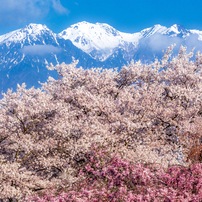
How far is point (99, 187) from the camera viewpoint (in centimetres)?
857

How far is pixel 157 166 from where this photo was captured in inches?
396

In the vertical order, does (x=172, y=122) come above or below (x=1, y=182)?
above

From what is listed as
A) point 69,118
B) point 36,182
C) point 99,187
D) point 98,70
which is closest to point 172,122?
point 69,118

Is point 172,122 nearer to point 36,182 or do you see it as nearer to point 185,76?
point 185,76

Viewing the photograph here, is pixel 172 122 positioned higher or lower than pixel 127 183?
higher

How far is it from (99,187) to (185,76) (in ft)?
71.0

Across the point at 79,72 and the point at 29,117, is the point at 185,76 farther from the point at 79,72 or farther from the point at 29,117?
the point at 29,117

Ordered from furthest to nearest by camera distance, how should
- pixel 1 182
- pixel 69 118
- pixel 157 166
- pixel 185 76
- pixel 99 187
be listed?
pixel 185 76, pixel 69 118, pixel 1 182, pixel 157 166, pixel 99 187

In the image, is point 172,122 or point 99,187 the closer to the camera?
point 99,187

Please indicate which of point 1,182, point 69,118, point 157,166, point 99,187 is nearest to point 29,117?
point 69,118

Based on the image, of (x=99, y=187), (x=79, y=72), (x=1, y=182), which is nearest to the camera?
(x=99, y=187)

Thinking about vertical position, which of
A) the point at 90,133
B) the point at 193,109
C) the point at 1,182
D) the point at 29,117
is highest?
the point at 193,109

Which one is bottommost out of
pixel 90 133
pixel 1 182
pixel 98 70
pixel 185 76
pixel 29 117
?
pixel 1 182

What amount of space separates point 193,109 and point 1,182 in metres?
17.6
